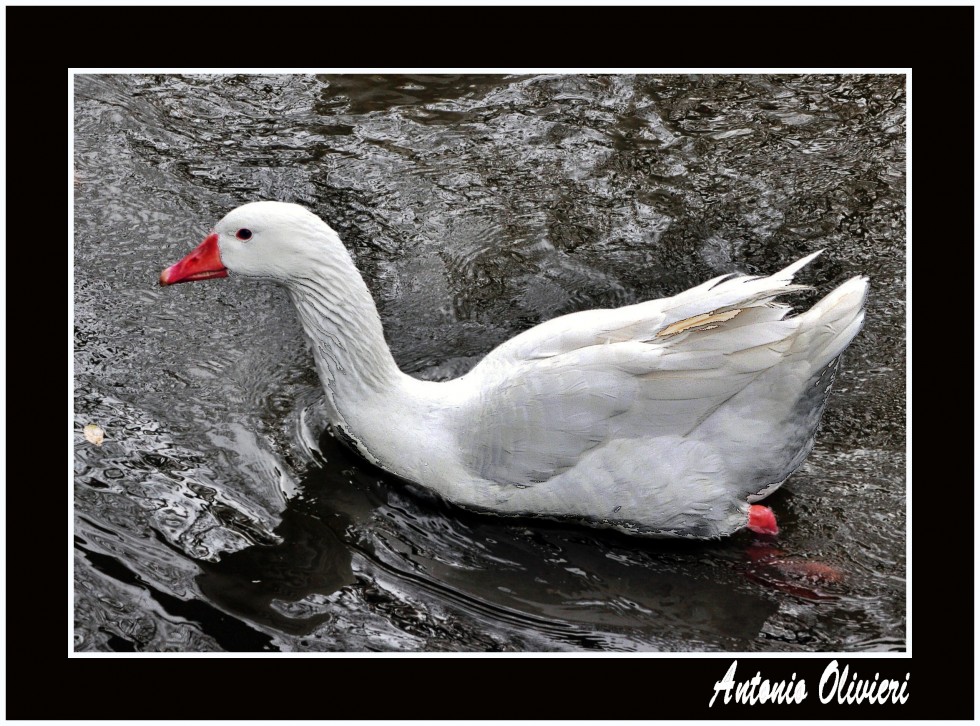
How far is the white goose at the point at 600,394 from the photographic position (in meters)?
4.99

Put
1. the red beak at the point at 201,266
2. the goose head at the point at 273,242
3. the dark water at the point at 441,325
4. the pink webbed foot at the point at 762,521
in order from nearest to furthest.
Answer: the dark water at the point at 441,325 < the goose head at the point at 273,242 < the red beak at the point at 201,266 < the pink webbed foot at the point at 762,521

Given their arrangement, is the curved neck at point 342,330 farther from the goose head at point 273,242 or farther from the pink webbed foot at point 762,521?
the pink webbed foot at point 762,521

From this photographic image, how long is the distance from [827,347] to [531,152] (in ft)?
12.2

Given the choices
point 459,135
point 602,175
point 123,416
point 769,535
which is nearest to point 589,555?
point 769,535

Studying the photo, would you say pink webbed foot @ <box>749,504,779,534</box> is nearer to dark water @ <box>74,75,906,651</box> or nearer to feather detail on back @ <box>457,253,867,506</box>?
dark water @ <box>74,75,906,651</box>

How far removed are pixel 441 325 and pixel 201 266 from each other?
78.1 inches

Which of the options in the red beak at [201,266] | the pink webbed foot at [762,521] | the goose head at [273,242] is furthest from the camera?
the pink webbed foot at [762,521]

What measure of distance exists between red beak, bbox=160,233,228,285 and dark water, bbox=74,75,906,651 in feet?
3.30

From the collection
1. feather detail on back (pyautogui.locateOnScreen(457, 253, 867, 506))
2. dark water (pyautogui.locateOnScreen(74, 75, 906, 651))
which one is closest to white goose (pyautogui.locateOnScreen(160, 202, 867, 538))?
feather detail on back (pyautogui.locateOnScreen(457, 253, 867, 506))

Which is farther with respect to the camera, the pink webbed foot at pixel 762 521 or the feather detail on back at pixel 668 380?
the pink webbed foot at pixel 762 521

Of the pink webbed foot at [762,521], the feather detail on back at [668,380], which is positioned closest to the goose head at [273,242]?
the feather detail on back at [668,380]

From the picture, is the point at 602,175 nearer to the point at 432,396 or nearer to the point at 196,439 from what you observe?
the point at 432,396

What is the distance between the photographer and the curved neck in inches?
199

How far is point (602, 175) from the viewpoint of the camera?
313 inches
